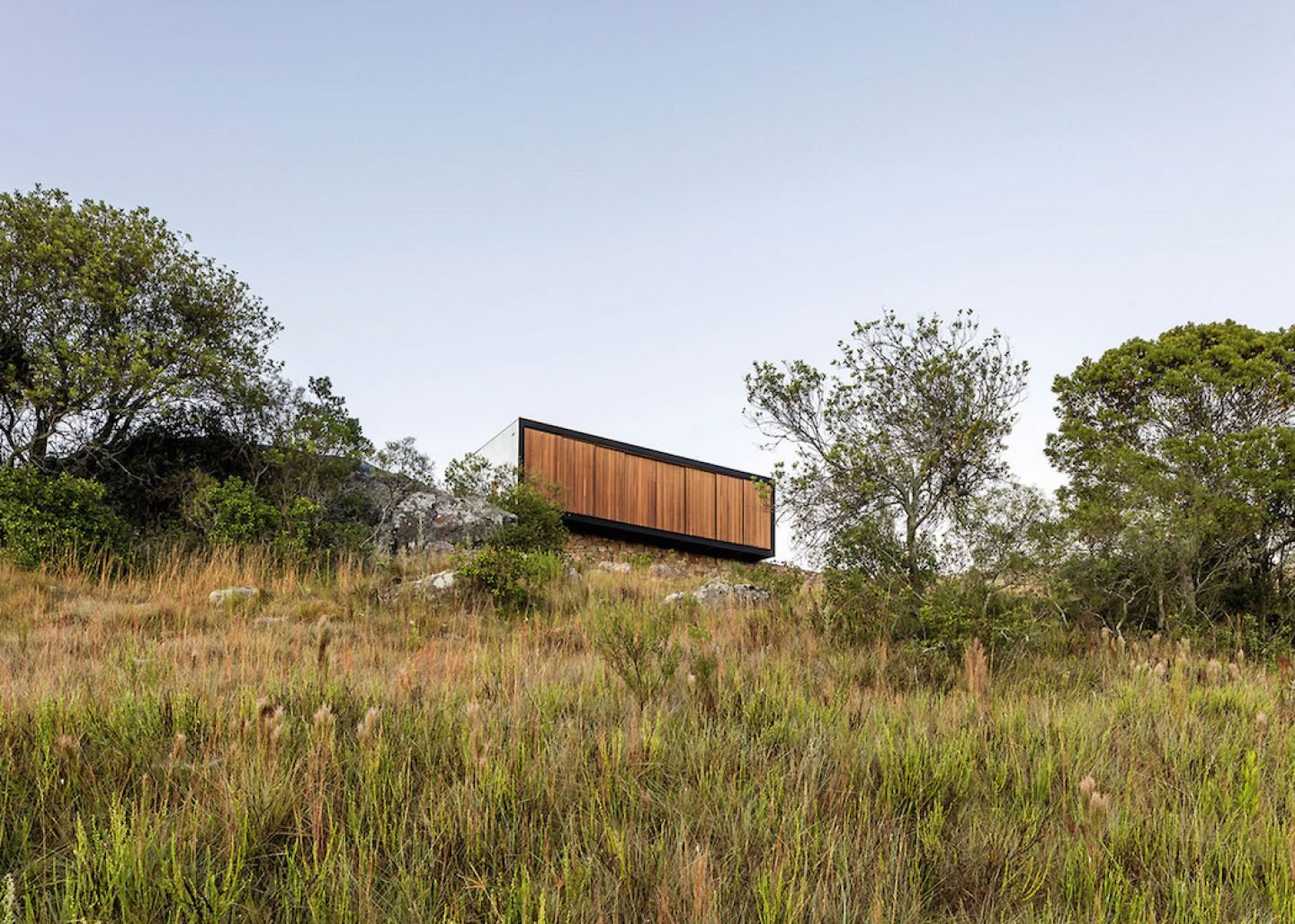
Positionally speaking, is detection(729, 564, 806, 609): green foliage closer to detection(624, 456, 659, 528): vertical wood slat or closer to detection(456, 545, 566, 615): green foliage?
detection(456, 545, 566, 615): green foliage

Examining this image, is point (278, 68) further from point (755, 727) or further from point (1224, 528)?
point (1224, 528)

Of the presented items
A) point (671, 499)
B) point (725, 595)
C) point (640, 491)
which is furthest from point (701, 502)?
point (725, 595)

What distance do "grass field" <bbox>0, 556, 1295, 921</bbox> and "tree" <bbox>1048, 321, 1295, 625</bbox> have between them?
454cm

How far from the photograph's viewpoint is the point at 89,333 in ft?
40.1

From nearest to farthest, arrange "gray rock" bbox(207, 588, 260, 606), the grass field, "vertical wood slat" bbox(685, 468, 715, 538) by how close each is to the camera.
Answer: the grass field < "gray rock" bbox(207, 588, 260, 606) < "vertical wood slat" bbox(685, 468, 715, 538)

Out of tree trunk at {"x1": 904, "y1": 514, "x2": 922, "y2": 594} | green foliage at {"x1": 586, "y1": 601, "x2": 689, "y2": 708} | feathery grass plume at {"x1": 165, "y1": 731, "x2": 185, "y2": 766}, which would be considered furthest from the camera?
tree trunk at {"x1": 904, "y1": 514, "x2": 922, "y2": 594}

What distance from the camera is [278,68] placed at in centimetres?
980

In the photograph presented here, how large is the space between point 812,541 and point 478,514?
6814 mm

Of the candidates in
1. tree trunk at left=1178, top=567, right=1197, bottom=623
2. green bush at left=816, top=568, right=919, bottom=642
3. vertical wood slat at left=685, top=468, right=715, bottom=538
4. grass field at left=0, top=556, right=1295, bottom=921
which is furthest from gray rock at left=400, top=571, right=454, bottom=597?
vertical wood slat at left=685, top=468, right=715, bottom=538

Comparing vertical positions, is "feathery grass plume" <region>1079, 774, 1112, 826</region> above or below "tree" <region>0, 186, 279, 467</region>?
below

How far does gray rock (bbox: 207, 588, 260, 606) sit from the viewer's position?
25.1ft

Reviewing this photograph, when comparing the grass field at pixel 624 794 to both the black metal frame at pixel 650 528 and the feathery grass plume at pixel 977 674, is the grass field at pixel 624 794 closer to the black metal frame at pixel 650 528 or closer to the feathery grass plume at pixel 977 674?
the feathery grass plume at pixel 977 674

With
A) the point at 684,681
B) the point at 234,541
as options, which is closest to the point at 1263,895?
the point at 684,681

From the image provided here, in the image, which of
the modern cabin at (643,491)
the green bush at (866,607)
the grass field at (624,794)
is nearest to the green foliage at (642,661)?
the grass field at (624,794)
